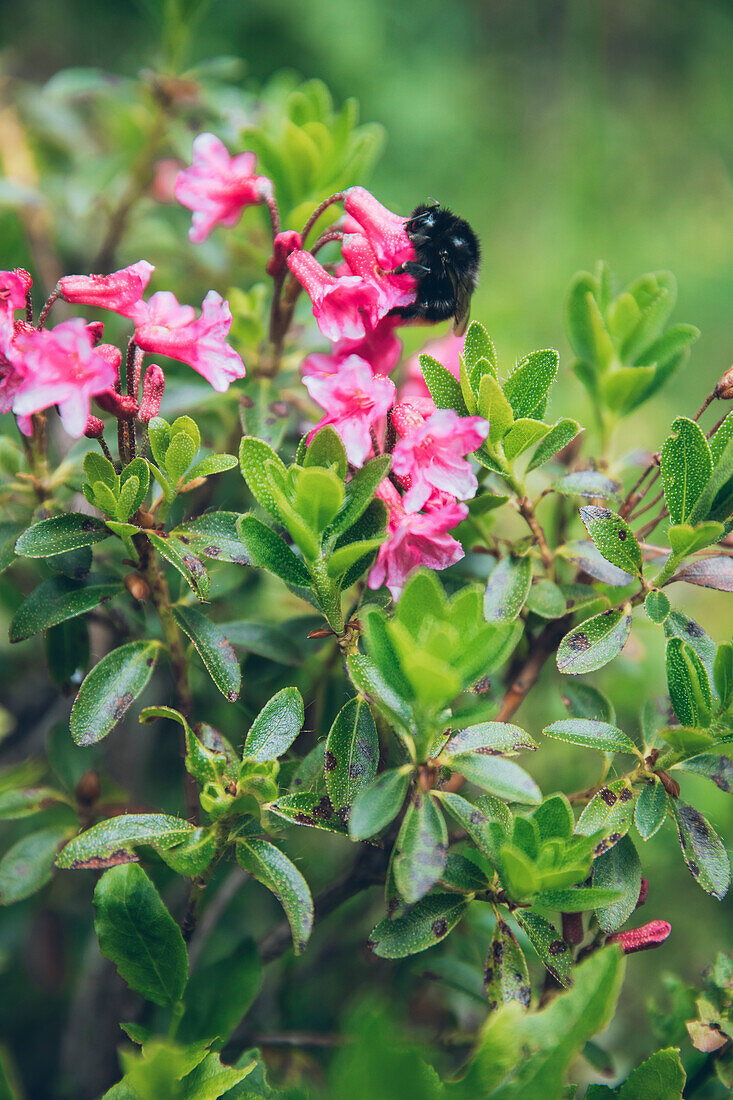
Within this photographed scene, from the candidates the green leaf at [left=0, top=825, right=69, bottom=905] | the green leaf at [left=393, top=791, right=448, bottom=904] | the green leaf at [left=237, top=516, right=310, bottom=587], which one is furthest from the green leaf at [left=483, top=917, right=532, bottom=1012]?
the green leaf at [left=0, top=825, right=69, bottom=905]

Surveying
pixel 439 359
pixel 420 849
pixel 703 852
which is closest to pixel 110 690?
pixel 420 849

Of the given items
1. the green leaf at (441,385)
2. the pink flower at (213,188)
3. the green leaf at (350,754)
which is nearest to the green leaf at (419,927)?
the green leaf at (350,754)

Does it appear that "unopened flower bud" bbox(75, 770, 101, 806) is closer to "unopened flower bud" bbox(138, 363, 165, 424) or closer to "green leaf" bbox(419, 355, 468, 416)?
"unopened flower bud" bbox(138, 363, 165, 424)

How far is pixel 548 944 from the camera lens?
0.68 m

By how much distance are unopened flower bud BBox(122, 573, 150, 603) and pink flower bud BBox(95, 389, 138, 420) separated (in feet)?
0.52

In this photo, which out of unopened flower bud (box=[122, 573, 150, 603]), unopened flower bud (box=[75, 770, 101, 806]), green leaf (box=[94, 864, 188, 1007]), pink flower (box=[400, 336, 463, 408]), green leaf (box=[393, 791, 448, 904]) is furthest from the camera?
pink flower (box=[400, 336, 463, 408])

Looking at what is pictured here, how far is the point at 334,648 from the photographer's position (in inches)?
35.9

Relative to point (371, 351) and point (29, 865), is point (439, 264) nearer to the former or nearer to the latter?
point (371, 351)

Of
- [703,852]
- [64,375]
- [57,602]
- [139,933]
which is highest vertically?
[64,375]

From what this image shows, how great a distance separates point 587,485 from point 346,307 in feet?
0.94

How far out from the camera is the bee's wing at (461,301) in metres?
0.80

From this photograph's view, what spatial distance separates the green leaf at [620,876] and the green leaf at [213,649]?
1.16 ft

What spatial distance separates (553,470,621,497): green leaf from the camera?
2.60 feet

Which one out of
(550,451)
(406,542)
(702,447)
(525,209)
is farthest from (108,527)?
(525,209)
